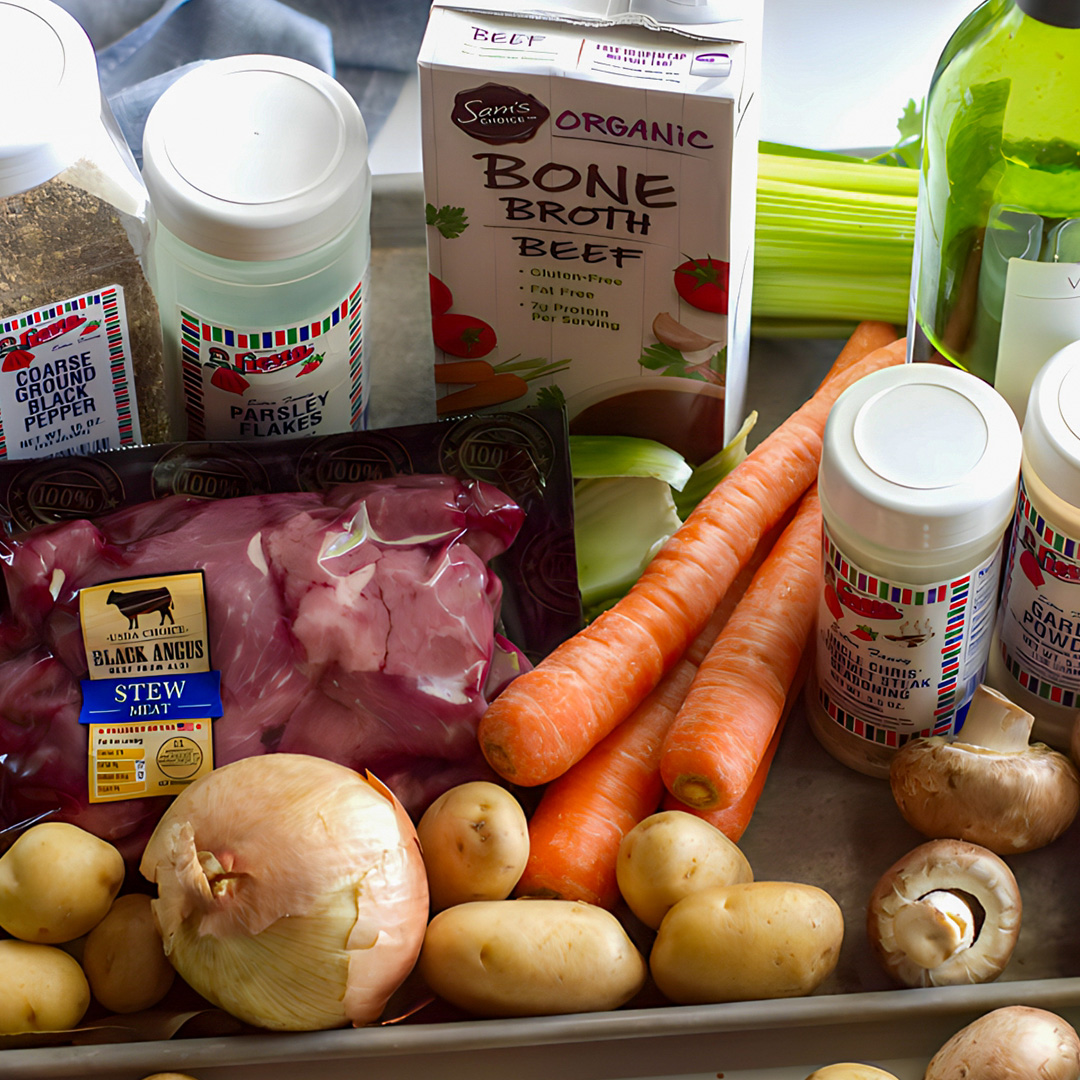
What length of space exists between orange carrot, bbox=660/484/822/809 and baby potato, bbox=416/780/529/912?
12 cm

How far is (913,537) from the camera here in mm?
778

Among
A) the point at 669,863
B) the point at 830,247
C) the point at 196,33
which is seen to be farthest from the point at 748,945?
the point at 196,33

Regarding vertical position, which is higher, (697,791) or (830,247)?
(830,247)

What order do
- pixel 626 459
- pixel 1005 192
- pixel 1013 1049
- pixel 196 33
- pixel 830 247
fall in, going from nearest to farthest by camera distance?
pixel 1013 1049, pixel 1005 192, pixel 626 459, pixel 830 247, pixel 196 33

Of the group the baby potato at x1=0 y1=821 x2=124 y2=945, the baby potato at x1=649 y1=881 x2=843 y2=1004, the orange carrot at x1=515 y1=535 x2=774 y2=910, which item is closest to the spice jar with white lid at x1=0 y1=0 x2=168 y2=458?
the baby potato at x1=0 y1=821 x2=124 y2=945

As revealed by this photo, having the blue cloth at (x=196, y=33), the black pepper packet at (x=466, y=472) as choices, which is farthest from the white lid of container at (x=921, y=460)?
the blue cloth at (x=196, y=33)

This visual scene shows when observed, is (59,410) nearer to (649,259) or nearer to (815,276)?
(649,259)

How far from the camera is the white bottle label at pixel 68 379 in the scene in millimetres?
913

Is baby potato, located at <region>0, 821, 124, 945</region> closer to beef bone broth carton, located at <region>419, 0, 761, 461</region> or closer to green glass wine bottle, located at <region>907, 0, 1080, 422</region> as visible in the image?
beef bone broth carton, located at <region>419, 0, 761, 461</region>

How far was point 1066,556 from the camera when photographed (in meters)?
0.83

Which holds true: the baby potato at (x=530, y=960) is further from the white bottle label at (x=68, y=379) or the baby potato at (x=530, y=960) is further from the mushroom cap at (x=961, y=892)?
the white bottle label at (x=68, y=379)

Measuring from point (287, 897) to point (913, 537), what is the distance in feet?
1.27

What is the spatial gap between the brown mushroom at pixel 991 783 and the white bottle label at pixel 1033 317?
0.23 meters

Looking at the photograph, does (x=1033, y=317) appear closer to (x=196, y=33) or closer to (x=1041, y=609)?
(x=1041, y=609)
